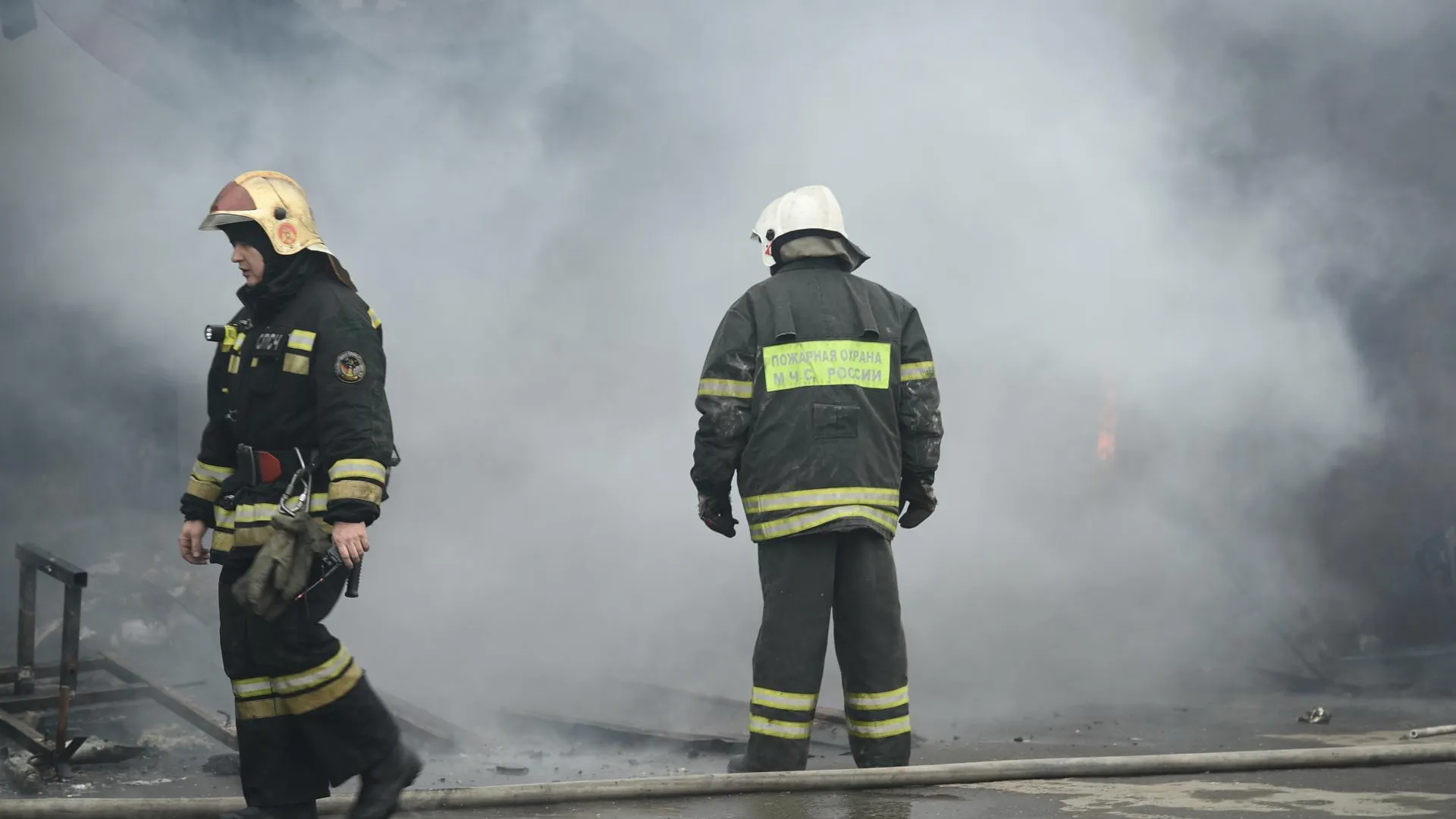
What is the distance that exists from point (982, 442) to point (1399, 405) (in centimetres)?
236

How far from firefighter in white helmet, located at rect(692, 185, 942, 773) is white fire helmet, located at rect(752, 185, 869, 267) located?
7 cm

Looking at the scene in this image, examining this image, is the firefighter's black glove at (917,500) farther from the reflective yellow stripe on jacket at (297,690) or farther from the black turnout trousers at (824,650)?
the reflective yellow stripe on jacket at (297,690)

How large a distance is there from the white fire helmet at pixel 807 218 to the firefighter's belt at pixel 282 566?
4.78ft

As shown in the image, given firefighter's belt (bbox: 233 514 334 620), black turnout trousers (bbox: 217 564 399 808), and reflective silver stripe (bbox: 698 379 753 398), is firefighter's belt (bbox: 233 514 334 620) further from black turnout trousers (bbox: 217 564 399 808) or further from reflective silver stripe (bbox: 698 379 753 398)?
reflective silver stripe (bbox: 698 379 753 398)

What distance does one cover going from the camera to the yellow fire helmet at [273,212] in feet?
9.77

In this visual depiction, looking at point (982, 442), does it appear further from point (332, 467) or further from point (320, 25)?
point (332, 467)

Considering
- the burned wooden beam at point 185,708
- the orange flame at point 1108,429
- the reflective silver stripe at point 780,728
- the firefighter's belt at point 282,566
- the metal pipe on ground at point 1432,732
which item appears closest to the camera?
the firefighter's belt at point 282,566

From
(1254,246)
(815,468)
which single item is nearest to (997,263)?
(1254,246)

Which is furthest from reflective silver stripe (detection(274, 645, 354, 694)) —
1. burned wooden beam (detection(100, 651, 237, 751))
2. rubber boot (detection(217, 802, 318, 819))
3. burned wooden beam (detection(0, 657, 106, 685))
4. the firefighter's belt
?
burned wooden beam (detection(0, 657, 106, 685))

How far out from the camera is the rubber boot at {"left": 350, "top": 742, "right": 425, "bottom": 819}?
9.30 feet

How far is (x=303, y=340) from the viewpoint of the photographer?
2.92m

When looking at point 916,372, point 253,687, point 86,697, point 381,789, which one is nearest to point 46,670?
point 86,697

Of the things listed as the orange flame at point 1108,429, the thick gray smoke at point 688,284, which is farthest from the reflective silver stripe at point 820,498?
the orange flame at point 1108,429

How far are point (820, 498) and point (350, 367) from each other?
1212 mm
